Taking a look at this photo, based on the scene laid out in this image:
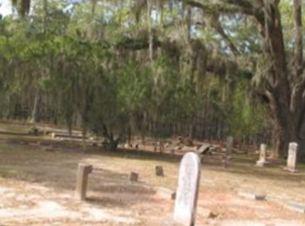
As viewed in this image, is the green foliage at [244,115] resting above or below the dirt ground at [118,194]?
above

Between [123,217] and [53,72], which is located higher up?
[53,72]

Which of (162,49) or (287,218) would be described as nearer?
(287,218)

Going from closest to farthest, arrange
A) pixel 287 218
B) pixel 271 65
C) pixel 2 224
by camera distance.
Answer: pixel 2 224, pixel 287 218, pixel 271 65

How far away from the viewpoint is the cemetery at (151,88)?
1595cm

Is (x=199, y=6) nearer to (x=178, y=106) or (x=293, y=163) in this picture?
(x=178, y=106)

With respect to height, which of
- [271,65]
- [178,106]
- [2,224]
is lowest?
[2,224]

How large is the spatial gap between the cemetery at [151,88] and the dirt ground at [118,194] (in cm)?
9

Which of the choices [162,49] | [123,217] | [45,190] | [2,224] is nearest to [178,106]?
[162,49]

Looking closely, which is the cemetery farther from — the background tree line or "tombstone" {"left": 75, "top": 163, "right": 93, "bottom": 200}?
"tombstone" {"left": 75, "top": 163, "right": 93, "bottom": 200}

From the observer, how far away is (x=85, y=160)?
18828 millimetres

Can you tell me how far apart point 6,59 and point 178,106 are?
627 centimetres

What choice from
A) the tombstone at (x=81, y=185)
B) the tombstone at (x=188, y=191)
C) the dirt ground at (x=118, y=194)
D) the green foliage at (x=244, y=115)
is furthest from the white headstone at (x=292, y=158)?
the tombstone at (x=188, y=191)

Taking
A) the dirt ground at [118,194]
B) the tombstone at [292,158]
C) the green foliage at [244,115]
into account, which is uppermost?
the green foliage at [244,115]

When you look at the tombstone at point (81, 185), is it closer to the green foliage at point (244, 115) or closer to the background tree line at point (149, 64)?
the background tree line at point (149, 64)
